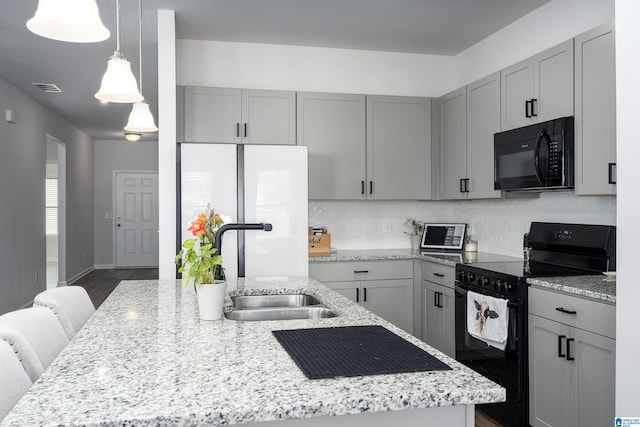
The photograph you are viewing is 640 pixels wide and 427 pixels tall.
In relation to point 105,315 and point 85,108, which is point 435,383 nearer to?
point 105,315

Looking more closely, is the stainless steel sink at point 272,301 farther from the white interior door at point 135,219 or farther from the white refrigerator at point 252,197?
the white interior door at point 135,219

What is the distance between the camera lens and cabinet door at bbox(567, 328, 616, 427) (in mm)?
2277

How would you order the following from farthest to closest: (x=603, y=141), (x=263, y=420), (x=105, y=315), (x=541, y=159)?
(x=541, y=159) < (x=603, y=141) < (x=105, y=315) < (x=263, y=420)

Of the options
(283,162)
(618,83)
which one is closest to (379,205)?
(283,162)

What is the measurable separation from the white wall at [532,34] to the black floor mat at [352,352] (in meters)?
2.70

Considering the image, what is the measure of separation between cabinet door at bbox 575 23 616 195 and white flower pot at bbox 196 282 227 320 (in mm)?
2048

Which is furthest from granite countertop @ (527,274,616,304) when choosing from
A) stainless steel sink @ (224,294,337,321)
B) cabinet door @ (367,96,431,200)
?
cabinet door @ (367,96,431,200)

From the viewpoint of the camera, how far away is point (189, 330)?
1.63 metres

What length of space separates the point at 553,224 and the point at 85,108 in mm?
6077

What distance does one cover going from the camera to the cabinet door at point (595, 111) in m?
2.67

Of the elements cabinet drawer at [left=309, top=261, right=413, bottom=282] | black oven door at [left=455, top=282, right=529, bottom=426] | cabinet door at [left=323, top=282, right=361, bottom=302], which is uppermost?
cabinet drawer at [left=309, top=261, right=413, bottom=282]

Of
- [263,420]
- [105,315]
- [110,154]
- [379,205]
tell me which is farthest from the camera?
[110,154]

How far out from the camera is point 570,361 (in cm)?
250

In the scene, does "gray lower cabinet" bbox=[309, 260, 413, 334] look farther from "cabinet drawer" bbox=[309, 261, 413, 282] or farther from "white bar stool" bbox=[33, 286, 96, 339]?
"white bar stool" bbox=[33, 286, 96, 339]
